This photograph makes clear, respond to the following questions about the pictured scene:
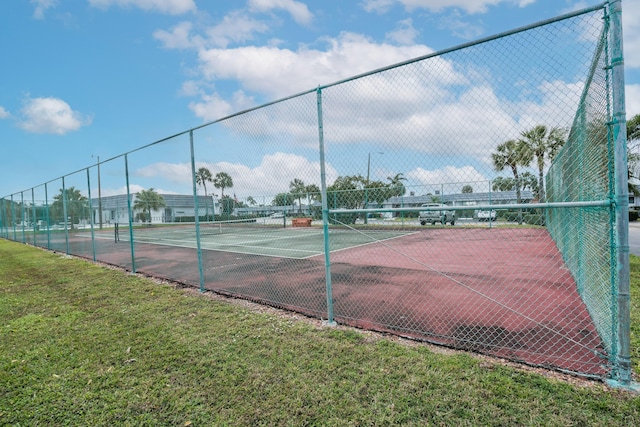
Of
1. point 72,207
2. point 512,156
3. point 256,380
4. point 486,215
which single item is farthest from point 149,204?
point 512,156

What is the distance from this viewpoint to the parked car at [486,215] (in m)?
4.16

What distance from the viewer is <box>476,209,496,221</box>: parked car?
416cm

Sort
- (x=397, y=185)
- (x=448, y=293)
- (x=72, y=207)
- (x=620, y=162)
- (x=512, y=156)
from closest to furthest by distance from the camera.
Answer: (x=620, y=162)
(x=512, y=156)
(x=397, y=185)
(x=448, y=293)
(x=72, y=207)

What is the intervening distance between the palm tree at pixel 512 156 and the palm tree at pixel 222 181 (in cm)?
425

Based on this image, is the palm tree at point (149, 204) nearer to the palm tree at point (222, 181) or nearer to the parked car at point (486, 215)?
the palm tree at point (222, 181)

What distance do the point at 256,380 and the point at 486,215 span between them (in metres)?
3.44

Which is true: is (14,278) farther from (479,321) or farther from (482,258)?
(482,258)

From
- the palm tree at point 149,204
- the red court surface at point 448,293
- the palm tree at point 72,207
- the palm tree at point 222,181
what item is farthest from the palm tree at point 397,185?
the palm tree at point 72,207

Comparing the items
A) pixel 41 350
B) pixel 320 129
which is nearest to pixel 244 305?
pixel 41 350

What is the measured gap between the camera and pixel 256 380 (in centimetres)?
295

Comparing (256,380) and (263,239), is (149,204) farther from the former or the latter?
(256,380)

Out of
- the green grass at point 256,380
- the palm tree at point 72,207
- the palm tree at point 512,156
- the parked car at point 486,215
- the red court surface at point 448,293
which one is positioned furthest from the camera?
the palm tree at point 72,207

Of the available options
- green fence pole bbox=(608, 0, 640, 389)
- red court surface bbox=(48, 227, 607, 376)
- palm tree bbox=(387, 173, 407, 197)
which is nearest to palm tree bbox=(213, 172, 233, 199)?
red court surface bbox=(48, 227, 607, 376)

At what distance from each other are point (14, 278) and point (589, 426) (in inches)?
432
